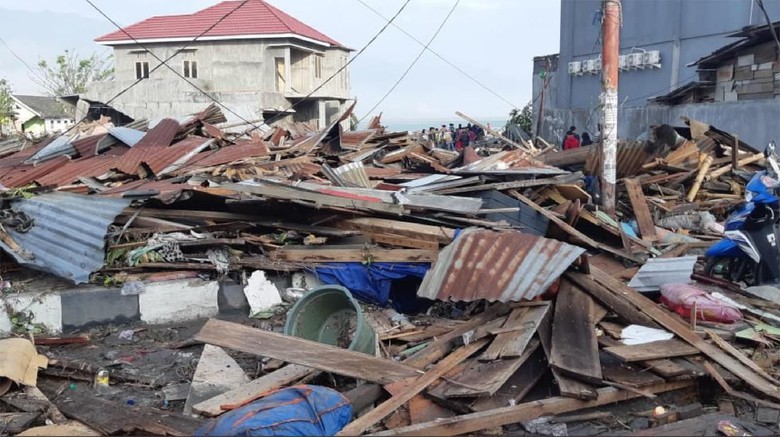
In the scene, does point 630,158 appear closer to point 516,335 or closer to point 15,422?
point 516,335

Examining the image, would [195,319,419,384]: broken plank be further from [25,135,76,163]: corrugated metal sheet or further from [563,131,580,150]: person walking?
[563,131,580,150]: person walking

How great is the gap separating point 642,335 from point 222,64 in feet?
Answer: 93.3

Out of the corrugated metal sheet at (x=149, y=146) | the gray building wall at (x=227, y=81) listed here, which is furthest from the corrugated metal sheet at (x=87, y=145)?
the gray building wall at (x=227, y=81)

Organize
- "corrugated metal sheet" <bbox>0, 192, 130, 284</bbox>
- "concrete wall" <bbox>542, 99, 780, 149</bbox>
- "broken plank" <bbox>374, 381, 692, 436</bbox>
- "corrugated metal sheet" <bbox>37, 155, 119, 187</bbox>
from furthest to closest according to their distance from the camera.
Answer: "concrete wall" <bbox>542, 99, 780, 149</bbox>
"corrugated metal sheet" <bbox>37, 155, 119, 187</bbox>
"corrugated metal sheet" <bbox>0, 192, 130, 284</bbox>
"broken plank" <bbox>374, 381, 692, 436</bbox>

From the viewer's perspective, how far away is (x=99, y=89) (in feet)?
95.7

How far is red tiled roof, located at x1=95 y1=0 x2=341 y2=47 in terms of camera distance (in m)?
30.0

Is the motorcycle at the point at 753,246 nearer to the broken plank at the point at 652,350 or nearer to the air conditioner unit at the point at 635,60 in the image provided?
the broken plank at the point at 652,350

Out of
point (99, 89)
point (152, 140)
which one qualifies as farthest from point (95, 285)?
point (99, 89)

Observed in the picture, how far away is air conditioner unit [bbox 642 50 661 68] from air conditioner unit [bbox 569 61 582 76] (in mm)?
3763

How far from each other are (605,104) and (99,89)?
25.4m

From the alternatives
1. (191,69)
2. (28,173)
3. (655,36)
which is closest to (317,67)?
(191,69)

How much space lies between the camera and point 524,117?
30750 millimetres

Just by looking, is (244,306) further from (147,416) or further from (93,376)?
(147,416)

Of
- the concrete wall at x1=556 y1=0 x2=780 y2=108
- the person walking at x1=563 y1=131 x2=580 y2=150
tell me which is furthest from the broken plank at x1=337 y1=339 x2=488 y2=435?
the concrete wall at x1=556 y1=0 x2=780 y2=108
